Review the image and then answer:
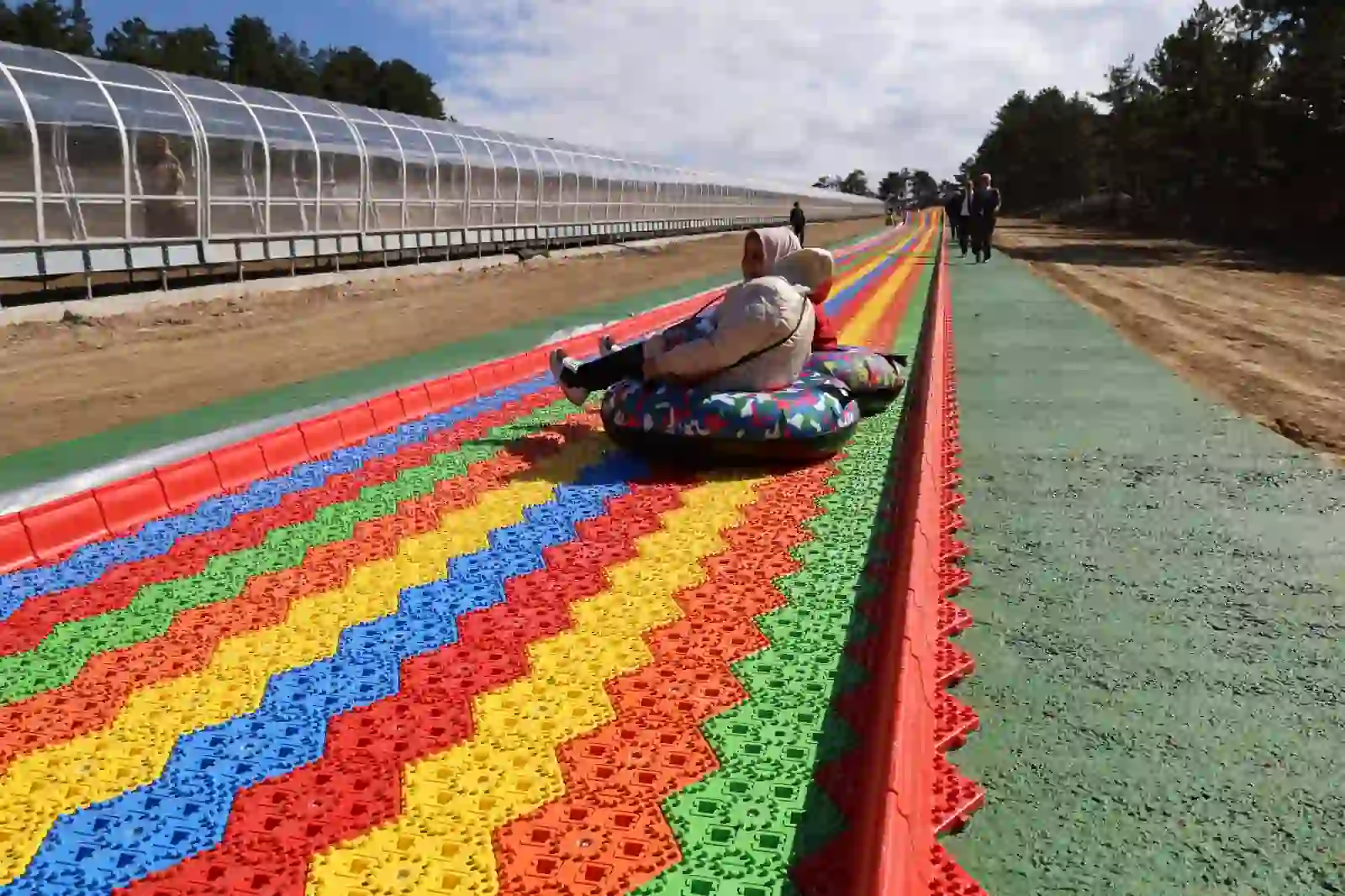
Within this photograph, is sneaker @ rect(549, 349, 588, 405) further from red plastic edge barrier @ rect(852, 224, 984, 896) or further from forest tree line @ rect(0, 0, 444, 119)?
forest tree line @ rect(0, 0, 444, 119)

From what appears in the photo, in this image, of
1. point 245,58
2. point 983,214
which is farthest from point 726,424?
point 245,58

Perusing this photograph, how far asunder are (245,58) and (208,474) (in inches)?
3463

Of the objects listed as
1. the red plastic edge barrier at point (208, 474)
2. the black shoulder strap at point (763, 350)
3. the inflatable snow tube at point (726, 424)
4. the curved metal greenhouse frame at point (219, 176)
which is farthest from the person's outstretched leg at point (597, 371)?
the curved metal greenhouse frame at point (219, 176)

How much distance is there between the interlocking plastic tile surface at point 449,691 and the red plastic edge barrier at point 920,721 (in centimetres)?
3

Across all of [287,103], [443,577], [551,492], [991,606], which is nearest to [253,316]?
[287,103]

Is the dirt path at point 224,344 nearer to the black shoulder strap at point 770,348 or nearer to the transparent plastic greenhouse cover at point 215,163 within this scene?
the transparent plastic greenhouse cover at point 215,163

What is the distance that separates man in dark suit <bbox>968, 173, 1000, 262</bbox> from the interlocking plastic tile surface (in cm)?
1997

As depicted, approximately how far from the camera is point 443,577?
440cm

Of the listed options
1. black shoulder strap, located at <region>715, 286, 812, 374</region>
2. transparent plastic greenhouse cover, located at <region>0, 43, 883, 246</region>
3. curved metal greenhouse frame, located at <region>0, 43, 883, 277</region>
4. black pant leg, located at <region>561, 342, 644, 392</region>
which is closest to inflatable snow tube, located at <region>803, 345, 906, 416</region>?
black shoulder strap, located at <region>715, 286, 812, 374</region>

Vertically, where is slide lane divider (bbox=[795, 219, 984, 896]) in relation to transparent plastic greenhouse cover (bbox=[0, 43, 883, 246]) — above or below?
below

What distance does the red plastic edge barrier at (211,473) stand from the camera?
4613mm

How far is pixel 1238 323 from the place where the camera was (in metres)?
15.2

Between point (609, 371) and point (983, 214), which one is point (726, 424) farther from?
point (983, 214)

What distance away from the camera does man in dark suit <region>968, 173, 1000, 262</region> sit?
2388 cm
